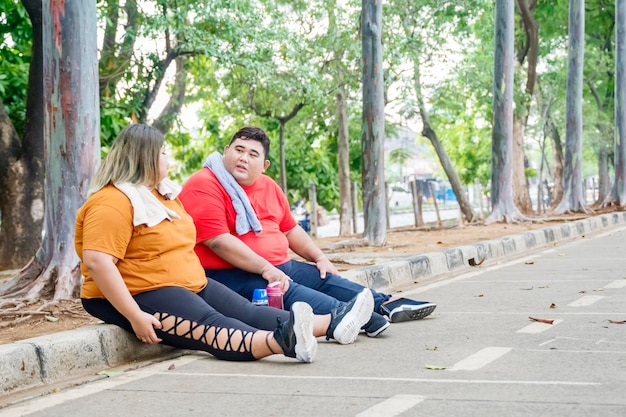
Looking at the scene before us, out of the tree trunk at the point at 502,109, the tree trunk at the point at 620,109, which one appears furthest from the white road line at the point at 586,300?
the tree trunk at the point at 620,109

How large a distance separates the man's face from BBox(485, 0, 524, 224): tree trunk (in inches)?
559

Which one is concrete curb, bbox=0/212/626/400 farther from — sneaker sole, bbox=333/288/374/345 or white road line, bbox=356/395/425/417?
white road line, bbox=356/395/425/417

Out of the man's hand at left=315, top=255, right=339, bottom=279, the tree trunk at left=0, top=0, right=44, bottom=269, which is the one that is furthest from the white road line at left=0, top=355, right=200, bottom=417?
the tree trunk at left=0, top=0, right=44, bottom=269

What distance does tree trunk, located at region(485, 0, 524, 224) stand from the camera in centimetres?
2028

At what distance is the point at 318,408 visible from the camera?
4270 millimetres

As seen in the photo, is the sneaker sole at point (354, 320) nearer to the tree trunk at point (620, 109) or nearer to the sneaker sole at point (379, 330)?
the sneaker sole at point (379, 330)

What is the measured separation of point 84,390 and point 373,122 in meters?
9.61

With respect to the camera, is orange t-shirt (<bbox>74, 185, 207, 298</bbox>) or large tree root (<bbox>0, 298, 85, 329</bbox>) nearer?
orange t-shirt (<bbox>74, 185, 207, 298</bbox>)

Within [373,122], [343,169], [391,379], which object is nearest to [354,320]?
[391,379]

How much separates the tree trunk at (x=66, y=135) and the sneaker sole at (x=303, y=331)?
291cm

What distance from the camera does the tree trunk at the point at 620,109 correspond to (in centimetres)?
2997

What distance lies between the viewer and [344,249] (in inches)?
550

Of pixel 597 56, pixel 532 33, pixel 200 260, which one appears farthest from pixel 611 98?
pixel 200 260

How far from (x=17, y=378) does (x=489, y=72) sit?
2399 centimetres
